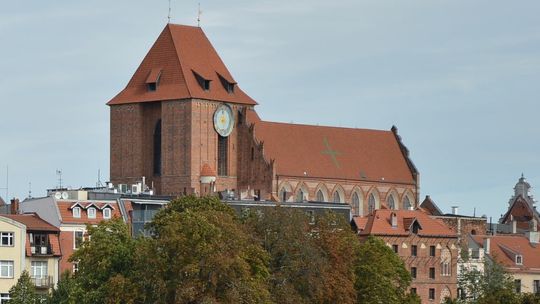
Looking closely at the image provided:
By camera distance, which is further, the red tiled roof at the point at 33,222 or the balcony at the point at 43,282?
the red tiled roof at the point at 33,222

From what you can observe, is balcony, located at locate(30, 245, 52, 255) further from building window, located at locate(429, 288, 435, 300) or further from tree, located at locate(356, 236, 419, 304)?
building window, located at locate(429, 288, 435, 300)

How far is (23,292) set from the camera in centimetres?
14275

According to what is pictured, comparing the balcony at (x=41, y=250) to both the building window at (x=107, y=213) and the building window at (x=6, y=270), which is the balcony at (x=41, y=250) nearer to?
the building window at (x=6, y=270)

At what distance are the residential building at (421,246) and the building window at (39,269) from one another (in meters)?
33.7

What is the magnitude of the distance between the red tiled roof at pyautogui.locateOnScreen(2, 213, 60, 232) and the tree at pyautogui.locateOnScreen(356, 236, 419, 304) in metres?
20.7

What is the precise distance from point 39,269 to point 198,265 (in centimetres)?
2342

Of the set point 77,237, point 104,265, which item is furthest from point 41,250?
point 104,265

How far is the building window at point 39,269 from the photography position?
510ft

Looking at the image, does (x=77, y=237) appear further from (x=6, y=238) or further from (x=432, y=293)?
(x=432, y=293)

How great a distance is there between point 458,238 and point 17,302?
5891 centimetres

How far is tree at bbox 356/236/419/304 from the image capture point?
524ft

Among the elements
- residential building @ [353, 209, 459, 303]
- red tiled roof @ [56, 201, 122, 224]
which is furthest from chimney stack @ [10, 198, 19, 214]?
residential building @ [353, 209, 459, 303]

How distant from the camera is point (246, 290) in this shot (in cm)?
13512

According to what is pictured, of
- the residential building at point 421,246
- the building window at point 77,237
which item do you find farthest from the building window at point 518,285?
the building window at point 77,237
